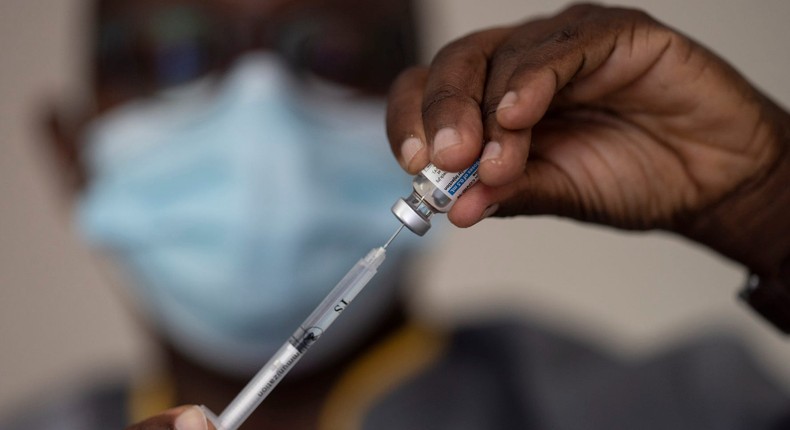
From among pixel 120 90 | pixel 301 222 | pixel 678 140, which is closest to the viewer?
pixel 678 140

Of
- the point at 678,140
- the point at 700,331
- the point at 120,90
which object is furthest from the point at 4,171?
the point at 678,140

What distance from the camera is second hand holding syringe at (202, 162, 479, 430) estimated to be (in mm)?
745

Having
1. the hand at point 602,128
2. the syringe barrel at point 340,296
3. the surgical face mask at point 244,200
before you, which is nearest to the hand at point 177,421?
the syringe barrel at point 340,296

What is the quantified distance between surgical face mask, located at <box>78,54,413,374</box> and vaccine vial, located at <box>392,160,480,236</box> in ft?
2.20

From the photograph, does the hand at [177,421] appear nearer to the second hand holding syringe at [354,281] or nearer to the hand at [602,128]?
the second hand holding syringe at [354,281]

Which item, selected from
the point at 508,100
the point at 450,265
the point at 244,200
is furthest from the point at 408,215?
the point at 450,265

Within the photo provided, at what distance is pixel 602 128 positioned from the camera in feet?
3.05

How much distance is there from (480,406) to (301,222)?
0.59 m

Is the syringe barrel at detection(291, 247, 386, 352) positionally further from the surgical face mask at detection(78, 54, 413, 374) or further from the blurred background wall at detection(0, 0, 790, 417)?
the blurred background wall at detection(0, 0, 790, 417)

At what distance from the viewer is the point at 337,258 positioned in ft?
4.80

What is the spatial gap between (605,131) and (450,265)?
4.50 ft

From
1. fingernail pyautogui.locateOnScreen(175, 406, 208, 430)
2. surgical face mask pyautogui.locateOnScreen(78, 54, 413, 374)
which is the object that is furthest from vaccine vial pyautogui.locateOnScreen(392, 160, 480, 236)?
surgical face mask pyautogui.locateOnScreen(78, 54, 413, 374)

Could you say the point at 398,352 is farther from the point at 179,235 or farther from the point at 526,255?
the point at 526,255

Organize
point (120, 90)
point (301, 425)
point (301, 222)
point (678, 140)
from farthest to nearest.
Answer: point (301, 425), point (120, 90), point (301, 222), point (678, 140)
